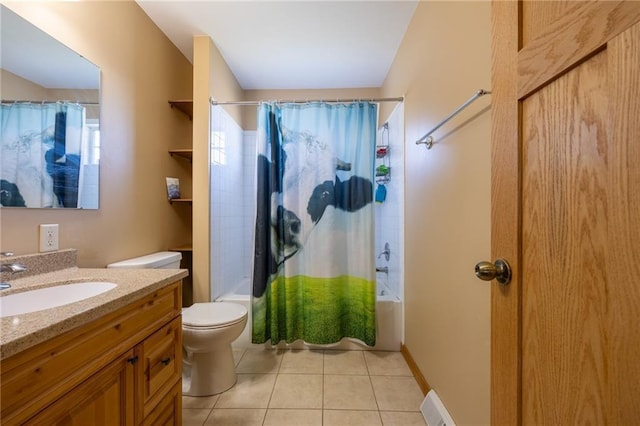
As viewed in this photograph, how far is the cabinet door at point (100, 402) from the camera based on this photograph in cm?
64

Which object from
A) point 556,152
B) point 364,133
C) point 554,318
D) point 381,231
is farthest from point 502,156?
point 381,231

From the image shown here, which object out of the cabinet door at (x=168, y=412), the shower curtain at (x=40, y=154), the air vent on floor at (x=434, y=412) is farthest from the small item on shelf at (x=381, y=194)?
the shower curtain at (x=40, y=154)

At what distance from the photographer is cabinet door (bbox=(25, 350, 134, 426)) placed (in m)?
0.64

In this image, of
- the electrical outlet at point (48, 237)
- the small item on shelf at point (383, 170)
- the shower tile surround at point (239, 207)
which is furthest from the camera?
the small item on shelf at point (383, 170)

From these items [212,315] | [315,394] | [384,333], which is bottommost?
[315,394]

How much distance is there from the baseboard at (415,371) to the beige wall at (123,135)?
78.1 inches

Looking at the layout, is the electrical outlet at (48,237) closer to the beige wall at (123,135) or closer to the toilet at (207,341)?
the beige wall at (123,135)

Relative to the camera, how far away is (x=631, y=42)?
0.36 meters

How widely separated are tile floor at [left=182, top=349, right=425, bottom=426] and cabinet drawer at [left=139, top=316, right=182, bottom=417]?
46 centimetres

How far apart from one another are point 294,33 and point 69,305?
2.12 m

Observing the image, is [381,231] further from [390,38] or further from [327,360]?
[390,38]

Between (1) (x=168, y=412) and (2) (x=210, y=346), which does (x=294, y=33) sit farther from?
(1) (x=168, y=412)

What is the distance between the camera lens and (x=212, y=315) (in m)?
1.57

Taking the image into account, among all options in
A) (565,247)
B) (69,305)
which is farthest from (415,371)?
(69,305)
